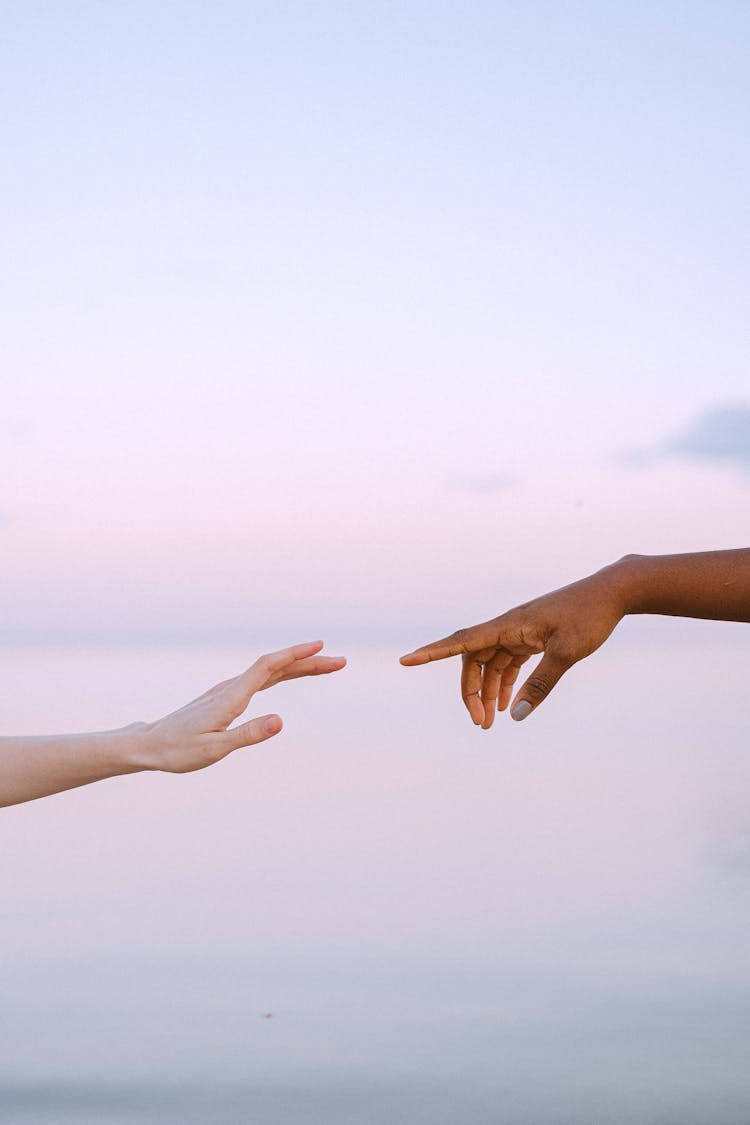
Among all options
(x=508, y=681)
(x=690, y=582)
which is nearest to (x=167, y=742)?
(x=508, y=681)

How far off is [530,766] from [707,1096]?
6599 mm

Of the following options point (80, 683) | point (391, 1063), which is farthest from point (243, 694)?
point (80, 683)

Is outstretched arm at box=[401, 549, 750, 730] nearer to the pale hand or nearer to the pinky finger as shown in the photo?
the pinky finger

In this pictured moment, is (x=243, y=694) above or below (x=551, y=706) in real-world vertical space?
below

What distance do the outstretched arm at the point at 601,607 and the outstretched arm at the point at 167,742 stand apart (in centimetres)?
48

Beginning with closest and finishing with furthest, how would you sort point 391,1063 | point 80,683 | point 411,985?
point 391,1063, point 411,985, point 80,683

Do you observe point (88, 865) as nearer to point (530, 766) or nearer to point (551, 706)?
point (530, 766)

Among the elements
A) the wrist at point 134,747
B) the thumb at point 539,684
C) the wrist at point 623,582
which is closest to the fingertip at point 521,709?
the thumb at point 539,684

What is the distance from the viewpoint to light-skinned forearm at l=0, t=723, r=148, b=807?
232 centimetres

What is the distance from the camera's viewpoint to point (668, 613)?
9.63 ft

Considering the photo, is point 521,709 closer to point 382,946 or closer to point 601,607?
point 601,607

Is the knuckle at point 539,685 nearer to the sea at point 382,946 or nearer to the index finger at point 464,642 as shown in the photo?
the index finger at point 464,642

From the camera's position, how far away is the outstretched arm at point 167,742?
7.28 feet

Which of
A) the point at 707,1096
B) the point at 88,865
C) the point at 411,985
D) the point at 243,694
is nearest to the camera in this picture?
the point at 243,694
